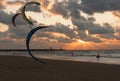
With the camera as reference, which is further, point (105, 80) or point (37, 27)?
point (37, 27)

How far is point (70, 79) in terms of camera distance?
741 inches

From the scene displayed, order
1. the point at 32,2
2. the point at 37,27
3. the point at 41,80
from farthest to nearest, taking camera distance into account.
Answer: the point at 37,27
the point at 32,2
the point at 41,80

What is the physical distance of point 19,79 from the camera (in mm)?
18422

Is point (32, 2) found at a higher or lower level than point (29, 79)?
higher

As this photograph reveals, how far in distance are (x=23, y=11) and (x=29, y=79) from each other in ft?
42.9

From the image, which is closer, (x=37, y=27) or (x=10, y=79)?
(x=10, y=79)

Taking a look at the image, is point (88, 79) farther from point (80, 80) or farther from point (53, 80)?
point (53, 80)

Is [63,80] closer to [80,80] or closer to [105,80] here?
[80,80]

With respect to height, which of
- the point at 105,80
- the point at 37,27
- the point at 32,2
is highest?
the point at 32,2

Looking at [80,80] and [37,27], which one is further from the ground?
[37,27]

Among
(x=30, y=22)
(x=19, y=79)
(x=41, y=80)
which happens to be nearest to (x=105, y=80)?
(x=41, y=80)

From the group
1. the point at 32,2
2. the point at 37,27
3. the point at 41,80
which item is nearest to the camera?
the point at 41,80

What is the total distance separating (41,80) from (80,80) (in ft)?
8.14

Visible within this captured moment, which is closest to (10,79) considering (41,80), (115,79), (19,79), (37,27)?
(19,79)
